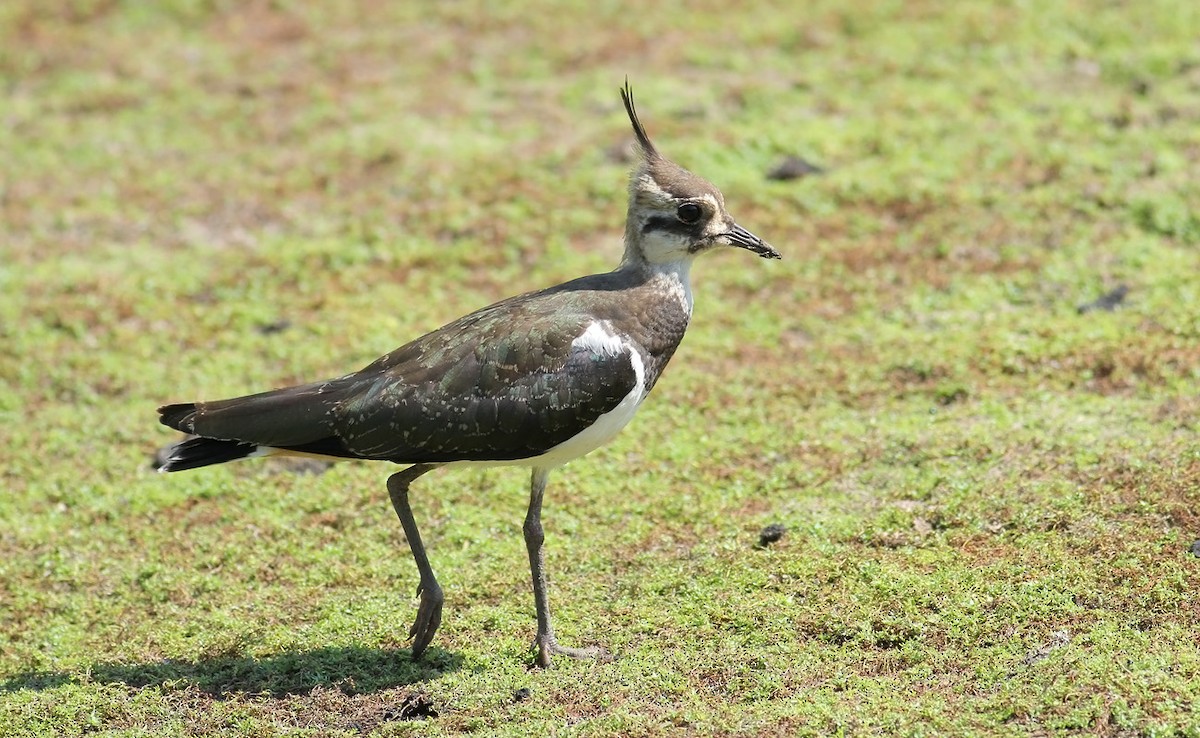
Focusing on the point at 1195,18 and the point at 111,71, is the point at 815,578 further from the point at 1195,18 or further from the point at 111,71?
the point at 111,71

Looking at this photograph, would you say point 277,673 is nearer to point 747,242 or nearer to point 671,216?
point 671,216

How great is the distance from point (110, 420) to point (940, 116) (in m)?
7.71

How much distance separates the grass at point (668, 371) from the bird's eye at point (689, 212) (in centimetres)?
180

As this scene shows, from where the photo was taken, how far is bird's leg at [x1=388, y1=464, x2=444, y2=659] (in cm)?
737

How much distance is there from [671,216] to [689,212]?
10 centimetres

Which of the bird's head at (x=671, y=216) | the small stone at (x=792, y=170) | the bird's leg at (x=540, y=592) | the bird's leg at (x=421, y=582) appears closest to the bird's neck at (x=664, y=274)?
the bird's head at (x=671, y=216)

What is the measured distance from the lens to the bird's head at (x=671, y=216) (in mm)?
8031

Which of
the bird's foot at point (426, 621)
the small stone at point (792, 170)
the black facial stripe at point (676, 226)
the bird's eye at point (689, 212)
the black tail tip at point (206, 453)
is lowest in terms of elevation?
the bird's foot at point (426, 621)

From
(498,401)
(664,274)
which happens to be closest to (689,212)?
(664,274)

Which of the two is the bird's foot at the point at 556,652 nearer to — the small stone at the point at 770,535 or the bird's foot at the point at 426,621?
the bird's foot at the point at 426,621

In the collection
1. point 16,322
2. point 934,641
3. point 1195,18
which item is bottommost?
point 934,641

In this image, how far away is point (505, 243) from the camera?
12148 millimetres

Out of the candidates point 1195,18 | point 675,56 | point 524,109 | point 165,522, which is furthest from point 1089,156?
point 165,522

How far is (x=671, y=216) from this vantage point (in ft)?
26.4
